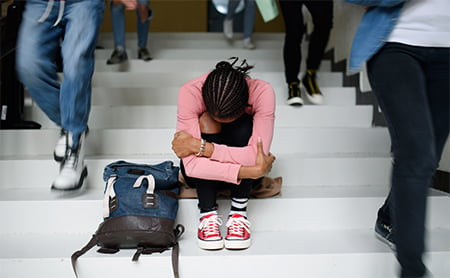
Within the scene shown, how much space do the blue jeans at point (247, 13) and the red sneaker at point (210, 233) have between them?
82.4 inches

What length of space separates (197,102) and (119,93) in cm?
108

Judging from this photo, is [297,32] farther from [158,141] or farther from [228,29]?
[228,29]

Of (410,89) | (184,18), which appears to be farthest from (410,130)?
(184,18)

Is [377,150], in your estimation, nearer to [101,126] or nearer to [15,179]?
[101,126]

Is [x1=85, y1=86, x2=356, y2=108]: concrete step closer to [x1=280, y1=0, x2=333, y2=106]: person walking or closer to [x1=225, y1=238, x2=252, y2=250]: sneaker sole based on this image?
[x1=280, y1=0, x2=333, y2=106]: person walking

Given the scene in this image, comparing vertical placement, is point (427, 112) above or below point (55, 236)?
above

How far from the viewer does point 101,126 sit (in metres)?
2.14

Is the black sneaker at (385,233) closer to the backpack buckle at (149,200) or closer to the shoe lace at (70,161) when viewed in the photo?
Result: the backpack buckle at (149,200)

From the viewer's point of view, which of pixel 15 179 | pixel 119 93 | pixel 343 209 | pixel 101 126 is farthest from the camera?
pixel 119 93

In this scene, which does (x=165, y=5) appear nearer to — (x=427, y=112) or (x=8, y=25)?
(x=8, y=25)

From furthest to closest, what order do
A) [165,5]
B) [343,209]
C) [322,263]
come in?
1. [165,5]
2. [343,209]
3. [322,263]

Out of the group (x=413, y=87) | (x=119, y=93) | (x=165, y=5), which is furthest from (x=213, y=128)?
(x=165, y=5)

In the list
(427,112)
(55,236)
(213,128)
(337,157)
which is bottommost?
(55,236)

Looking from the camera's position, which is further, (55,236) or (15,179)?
(15,179)
